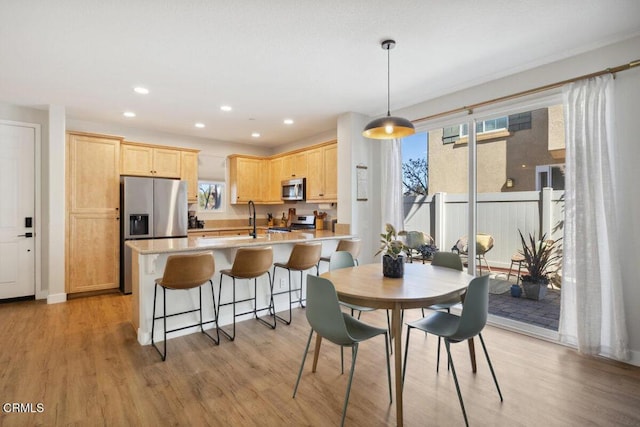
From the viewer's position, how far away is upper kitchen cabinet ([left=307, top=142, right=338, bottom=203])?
5.20 m

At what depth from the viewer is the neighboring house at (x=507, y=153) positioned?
336cm

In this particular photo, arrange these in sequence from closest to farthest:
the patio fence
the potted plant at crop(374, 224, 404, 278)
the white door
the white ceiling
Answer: the white ceiling
the potted plant at crop(374, 224, 404, 278)
the patio fence
the white door

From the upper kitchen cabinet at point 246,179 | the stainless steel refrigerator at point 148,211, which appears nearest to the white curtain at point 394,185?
the upper kitchen cabinet at point 246,179

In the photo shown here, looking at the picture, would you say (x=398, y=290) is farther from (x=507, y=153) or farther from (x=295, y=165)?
(x=295, y=165)

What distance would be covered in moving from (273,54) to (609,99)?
2.97m

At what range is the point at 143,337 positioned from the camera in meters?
3.13

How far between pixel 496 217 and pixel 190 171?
194 inches

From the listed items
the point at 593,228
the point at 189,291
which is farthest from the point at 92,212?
the point at 593,228

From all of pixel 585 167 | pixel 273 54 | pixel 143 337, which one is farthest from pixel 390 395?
pixel 273 54

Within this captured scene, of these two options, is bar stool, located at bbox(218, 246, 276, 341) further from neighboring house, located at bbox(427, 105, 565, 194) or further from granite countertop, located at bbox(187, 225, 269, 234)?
granite countertop, located at bbox(187, 225, 269, 234)

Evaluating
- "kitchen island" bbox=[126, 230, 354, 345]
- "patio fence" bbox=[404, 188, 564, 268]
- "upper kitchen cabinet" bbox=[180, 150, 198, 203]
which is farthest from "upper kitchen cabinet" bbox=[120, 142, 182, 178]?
"patio fence" bbox=[404, 188, 564, 268]

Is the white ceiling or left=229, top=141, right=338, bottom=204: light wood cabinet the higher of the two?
the white ceiling

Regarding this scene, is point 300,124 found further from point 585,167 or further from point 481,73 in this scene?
point 585,167

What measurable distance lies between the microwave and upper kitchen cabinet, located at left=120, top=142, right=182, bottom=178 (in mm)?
1918
